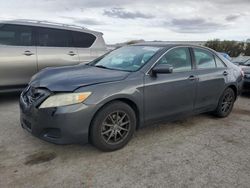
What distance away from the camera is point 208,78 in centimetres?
470

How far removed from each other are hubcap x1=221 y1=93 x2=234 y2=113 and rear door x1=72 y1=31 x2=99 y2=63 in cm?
343

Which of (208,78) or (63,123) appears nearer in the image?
(63,123)

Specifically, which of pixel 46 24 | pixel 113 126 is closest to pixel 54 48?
pixel 46 24

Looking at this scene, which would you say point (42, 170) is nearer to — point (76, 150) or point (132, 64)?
point (76, 150)

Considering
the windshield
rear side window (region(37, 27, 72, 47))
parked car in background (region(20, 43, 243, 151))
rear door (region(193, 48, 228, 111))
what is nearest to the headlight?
parked car in background (region(20, 43, 243, 151))

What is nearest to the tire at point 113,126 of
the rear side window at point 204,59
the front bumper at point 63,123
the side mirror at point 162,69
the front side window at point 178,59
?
the front bumper at point 63,123

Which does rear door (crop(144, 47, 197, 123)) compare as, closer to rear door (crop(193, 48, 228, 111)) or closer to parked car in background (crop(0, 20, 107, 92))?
rear door (crop(193, 48, 228, 111))

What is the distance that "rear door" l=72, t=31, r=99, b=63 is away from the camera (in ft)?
22.3

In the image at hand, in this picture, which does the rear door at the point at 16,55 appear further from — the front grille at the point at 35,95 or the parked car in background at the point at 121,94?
the front grille at the point at 35,95

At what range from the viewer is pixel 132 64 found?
407cm

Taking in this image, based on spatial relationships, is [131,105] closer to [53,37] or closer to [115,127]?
[115,127]

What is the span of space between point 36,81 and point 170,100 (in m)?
1.99

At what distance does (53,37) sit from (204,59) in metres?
3.62

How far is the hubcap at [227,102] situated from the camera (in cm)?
522
